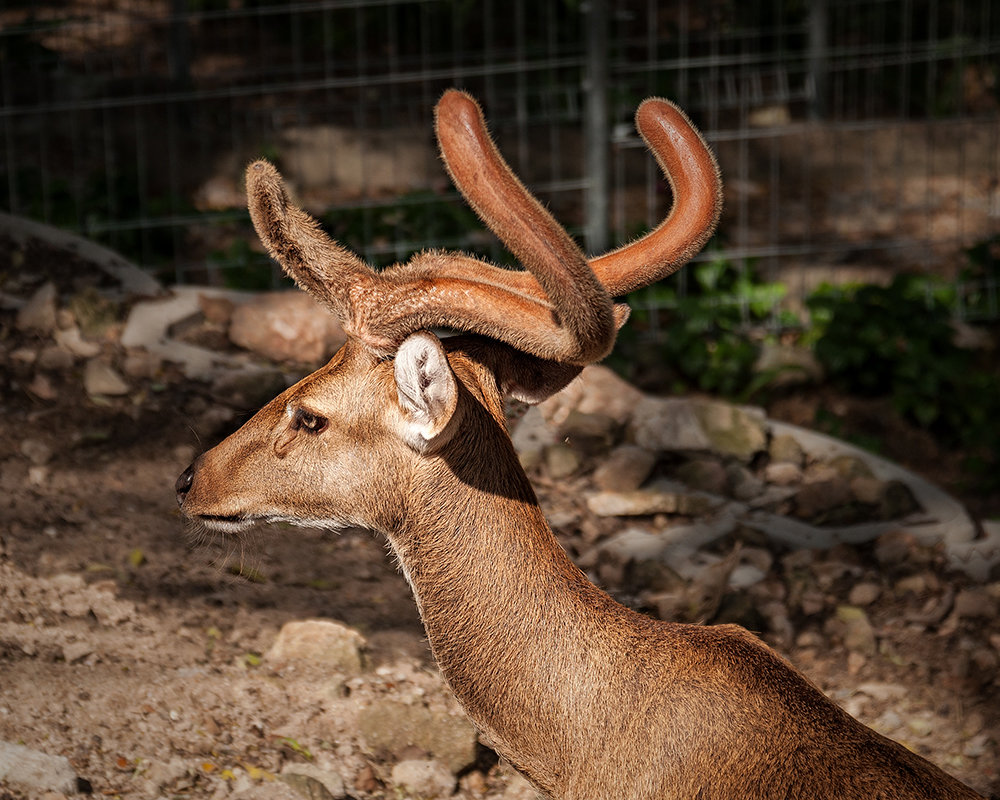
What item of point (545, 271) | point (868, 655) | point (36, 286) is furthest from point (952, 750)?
point (36, 286)

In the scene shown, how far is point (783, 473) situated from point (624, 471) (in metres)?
0.78

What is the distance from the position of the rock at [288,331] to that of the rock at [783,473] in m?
2.10

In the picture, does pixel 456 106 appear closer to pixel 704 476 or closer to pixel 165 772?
pixel 165 772

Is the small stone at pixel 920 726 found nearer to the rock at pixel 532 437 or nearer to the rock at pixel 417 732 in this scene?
the rock at pixel 417 732

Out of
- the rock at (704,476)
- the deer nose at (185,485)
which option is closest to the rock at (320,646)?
the deer nose at (185,485)

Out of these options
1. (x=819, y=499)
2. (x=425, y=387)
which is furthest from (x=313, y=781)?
(x=819, y=499)

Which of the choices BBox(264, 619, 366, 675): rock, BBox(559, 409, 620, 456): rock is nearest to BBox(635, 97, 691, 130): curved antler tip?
BBox(264, 619, 366, 675): rock

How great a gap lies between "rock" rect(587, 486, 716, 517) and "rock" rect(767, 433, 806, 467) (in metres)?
0.58

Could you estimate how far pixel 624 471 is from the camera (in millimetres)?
5227

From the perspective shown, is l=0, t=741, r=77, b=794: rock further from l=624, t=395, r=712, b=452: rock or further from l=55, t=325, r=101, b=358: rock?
l=624, t=395, r=712, b=452: rock

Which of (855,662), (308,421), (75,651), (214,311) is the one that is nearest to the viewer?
(308,421)

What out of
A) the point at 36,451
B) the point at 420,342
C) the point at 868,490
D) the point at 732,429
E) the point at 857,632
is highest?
the point at 420,342

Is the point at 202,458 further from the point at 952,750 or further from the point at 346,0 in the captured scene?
the point at 346,0

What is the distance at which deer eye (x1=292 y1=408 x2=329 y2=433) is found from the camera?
2.74 meters
